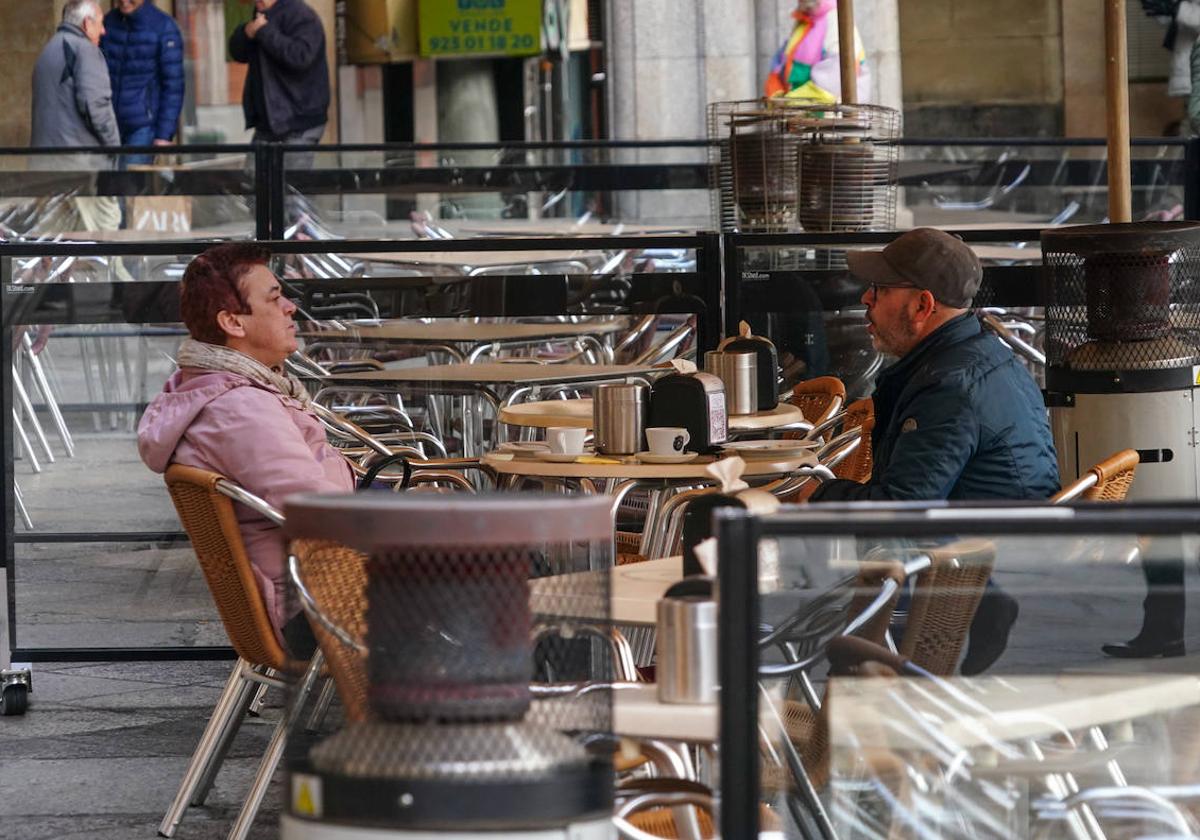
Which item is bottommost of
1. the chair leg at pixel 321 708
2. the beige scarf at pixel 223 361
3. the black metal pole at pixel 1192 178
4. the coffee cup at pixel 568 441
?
the chair leg at pixel 321 708

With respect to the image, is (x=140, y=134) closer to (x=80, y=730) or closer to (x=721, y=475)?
(x=80, y=730)

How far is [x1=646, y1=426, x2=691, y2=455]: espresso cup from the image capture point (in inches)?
193

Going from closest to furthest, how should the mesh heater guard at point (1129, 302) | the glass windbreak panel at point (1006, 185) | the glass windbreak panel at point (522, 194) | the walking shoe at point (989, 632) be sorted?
the walking shoe at point (989, 632) → the mesh heater guard at point (1129, 302) → the glass windbreak panel at point (522, 194) → the glass windbreak panel at point (1006, 185)

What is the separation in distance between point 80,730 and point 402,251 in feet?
5.72

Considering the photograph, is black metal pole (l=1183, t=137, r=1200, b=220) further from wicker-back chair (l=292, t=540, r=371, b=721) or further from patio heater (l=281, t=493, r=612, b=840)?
patio heater (l=281, t=493, r=612, b=840)

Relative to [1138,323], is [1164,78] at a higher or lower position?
higher

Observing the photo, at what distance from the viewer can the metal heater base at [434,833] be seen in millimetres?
2322

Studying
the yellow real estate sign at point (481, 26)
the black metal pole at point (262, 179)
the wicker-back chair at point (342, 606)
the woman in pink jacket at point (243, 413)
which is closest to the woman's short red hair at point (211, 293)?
the woman in pink jacket at point (243, 413)

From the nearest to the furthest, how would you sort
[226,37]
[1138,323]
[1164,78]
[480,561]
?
[480,561]
[1138,323]
[226,37]
[1164,78]

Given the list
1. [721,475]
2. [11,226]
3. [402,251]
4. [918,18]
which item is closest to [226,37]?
[918,18]

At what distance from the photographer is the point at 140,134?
41.0 ft

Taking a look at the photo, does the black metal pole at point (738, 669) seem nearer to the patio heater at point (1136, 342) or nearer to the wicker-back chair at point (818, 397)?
the patio heater at point (1136, 342)

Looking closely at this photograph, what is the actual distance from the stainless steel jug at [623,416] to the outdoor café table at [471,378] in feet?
5.04

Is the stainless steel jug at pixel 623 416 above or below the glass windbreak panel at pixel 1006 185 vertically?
below
